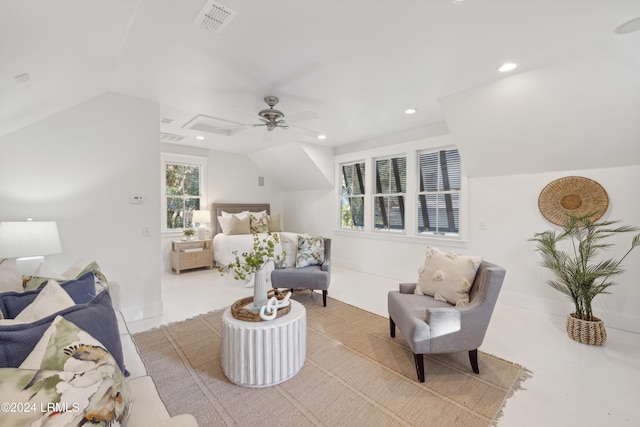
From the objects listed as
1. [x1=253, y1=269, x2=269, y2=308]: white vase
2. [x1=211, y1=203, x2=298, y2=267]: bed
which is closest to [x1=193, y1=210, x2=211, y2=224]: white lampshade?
[x1=211, y1=203, x2=298, y2=267]: bed

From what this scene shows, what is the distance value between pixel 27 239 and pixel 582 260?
→ 200 inches

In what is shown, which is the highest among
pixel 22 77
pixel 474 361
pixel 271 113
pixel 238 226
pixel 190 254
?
pixel 271 113

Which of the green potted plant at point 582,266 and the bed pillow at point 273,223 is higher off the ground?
the bed pillow at point 273,223

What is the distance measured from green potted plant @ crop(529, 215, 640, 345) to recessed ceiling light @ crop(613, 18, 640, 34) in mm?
1696

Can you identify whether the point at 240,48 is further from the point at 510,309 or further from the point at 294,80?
the point at 510,309

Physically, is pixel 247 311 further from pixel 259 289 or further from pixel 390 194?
pixel 390 194

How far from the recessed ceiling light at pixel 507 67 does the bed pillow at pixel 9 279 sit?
388 cm

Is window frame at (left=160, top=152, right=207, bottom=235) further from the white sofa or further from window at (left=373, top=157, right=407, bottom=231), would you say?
the white sofa

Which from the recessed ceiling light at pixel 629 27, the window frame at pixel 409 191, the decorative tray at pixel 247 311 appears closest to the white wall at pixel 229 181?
the window frame at pixel 409 191

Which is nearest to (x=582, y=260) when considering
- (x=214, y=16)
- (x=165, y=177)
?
(x=214, y=16)

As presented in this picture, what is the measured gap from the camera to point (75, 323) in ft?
3.54

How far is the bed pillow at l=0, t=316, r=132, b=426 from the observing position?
0.73m

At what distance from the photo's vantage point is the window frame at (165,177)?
543 cm

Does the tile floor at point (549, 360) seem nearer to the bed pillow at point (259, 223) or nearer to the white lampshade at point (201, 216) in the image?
the white lampshade at point (201, 216)
